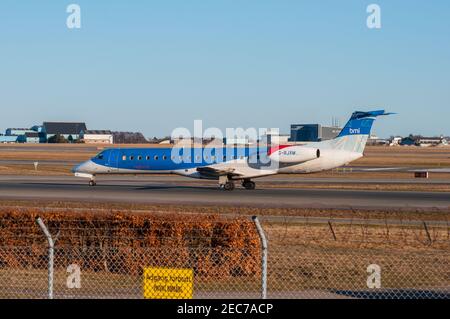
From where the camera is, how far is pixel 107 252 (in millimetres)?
16516

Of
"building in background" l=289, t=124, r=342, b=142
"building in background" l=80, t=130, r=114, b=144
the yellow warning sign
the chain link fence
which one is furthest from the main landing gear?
"building in background" l=80, t=130, r=114, b=144

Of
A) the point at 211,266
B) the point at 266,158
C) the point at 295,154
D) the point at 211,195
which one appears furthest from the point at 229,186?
the point at 211,266

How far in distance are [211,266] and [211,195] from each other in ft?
75.7

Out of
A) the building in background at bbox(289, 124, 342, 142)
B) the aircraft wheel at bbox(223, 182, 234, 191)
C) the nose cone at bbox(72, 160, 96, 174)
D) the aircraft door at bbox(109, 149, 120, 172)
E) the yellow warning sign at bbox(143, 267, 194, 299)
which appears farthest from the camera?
the building in background at bbox(289, 124, 342, 142)

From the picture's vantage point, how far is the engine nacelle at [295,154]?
41.7 metres

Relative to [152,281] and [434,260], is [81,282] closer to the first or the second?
[152,281]

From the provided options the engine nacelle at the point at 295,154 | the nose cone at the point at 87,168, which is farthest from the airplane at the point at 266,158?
the nose cone at the point at 87,168

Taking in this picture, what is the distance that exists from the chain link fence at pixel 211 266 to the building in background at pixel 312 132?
13514 centimetres

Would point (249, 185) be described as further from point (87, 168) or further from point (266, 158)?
point (87, 168)

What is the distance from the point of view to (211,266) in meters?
15.7

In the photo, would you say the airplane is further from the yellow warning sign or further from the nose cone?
the yellow warning sign

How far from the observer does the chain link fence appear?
46.6 ft

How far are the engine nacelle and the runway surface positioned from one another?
179 cm
